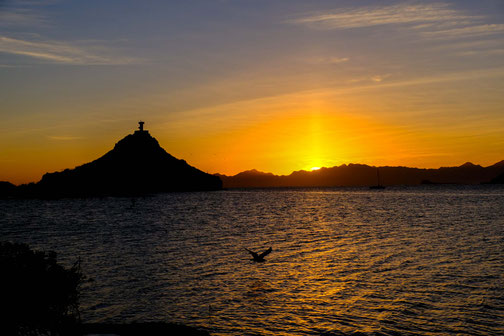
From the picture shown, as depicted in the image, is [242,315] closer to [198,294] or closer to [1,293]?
[198,294]

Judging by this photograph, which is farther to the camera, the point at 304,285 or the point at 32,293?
the point at 304,285

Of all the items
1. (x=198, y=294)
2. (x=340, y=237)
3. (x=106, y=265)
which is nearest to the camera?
(x=198, y=294)

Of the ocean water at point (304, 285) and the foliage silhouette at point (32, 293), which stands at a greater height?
the foliage silhouette at point (32, 293)

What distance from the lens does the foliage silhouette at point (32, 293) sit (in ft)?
46.5

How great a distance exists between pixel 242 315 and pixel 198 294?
4804 millimetres

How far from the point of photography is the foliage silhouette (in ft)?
46.5

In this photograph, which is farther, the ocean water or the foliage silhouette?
the ocean water

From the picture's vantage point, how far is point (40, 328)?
48.7 feet

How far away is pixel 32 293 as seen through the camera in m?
14.5

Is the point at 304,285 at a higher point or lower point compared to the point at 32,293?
lower

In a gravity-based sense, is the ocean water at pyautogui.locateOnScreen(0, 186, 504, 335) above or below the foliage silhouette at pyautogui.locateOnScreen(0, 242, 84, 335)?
below

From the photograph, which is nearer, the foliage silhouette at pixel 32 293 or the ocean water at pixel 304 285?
the foliage silhouette at pixel 32 293

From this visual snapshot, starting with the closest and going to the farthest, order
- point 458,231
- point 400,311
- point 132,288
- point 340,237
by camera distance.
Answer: point 400,311 → point 132,288 → point 340,237 → point 458,231

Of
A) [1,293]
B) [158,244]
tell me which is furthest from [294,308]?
[158,244]
